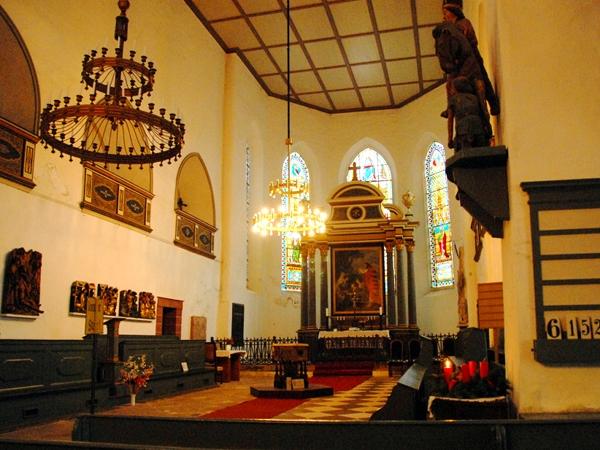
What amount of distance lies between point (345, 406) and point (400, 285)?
27.2 feet

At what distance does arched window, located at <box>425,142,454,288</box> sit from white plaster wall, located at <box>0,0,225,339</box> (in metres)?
7.10

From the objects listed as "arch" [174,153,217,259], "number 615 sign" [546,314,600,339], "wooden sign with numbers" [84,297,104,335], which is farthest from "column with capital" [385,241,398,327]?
Result: "number 615 sign" [546,314,600,339]

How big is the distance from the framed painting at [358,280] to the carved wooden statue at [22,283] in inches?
387

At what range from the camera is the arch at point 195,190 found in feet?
45.7

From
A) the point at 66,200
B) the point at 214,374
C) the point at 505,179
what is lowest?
the point at 214,374

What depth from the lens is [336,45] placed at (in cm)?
1636

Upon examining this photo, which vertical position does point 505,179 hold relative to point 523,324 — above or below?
above

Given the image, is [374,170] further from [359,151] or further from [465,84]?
[465,84]

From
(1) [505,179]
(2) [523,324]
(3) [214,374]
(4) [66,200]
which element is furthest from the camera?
(3) [214,374]

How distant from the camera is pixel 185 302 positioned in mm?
13359

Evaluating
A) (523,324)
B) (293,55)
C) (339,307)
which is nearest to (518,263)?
(523,324)

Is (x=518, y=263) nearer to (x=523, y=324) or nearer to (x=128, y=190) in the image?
(x=523, y=324)

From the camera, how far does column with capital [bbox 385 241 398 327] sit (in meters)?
15.8

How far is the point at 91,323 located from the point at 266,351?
35.4 ft
